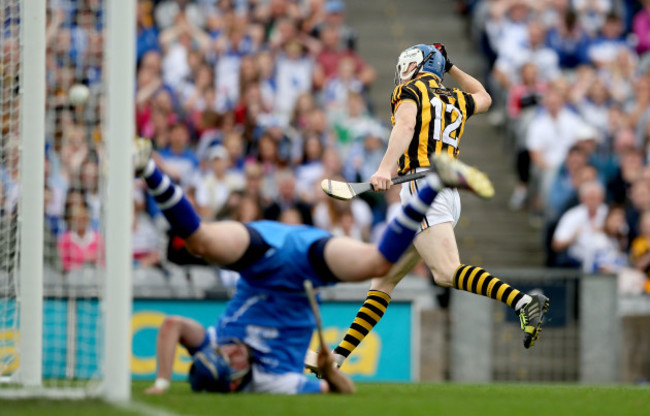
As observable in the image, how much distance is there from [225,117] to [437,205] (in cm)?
666

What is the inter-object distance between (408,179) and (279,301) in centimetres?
176

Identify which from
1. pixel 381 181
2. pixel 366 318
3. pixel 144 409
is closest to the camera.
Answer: pixel 144 409

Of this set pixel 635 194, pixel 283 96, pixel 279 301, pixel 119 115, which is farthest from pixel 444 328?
pixel 119 115

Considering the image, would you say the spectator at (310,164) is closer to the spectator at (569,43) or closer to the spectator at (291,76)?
the spectator at (291,76)

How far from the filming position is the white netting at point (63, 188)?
319 inches

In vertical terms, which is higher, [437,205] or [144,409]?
[437,205]

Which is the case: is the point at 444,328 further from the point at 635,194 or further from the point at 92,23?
the point at 92,23

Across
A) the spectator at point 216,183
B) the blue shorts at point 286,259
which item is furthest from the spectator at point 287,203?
the blue shorts at point 286,259

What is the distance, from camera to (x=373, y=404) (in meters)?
6.64

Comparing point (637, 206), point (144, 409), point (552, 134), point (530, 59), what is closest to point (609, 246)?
point (637, 206)

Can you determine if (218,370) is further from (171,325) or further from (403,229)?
(403,229)

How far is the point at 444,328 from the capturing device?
12672 mm

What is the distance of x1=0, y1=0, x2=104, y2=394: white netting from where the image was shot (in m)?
8.09

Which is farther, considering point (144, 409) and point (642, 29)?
point (642, 29)
